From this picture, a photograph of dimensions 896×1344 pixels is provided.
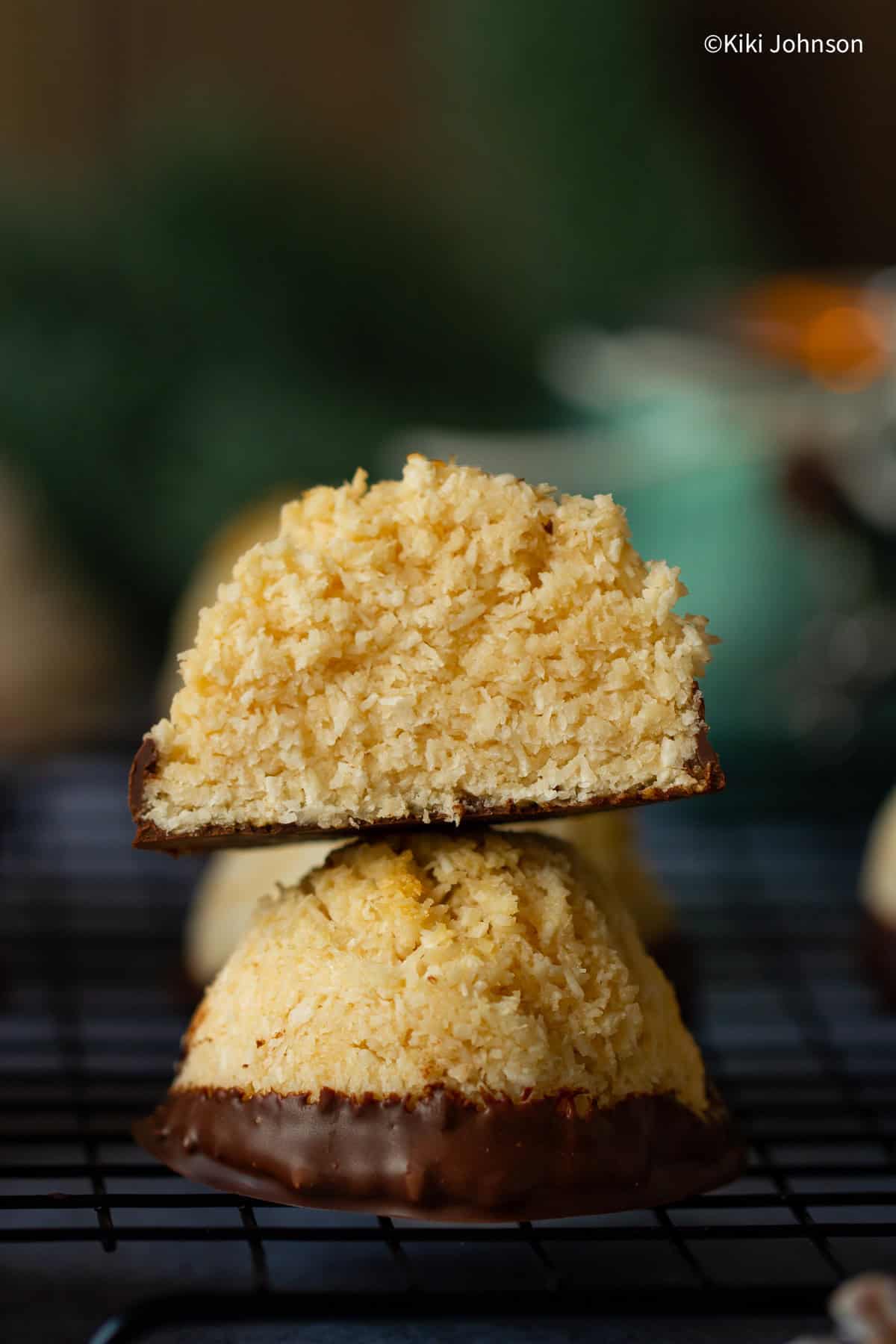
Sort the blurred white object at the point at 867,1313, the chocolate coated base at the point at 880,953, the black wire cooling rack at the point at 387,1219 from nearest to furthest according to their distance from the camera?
the blurred white object at the point at 867,1313
the black wire cooling rack at the point at 387,1219
the chocolate coated base at the point at 880,953

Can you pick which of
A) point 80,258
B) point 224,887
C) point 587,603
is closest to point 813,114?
point 80,258

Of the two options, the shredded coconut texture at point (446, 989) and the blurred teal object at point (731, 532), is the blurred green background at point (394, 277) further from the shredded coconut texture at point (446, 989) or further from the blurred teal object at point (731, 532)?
the shredded coconut texture at point (446, 989)

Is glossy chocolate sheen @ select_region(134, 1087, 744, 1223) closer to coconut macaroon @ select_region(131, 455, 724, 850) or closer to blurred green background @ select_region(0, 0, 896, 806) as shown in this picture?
coconut macaroon @ select_region(131, 455, 724, 850)

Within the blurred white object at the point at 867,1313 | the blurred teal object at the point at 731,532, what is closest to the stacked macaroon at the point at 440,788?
the blurred white object at the point at 867,1313

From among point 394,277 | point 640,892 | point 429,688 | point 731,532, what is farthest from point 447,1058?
point 394,277

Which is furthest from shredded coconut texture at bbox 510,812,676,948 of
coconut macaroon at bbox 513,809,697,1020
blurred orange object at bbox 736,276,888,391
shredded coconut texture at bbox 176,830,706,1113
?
blurred orange object at bbox 736,276,888,391

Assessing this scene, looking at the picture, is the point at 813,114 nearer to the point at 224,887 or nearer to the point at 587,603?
the point at 224,887

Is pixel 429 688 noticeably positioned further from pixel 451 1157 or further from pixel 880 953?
pixel 880 953
